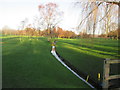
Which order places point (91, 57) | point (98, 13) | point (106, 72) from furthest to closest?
point (91, 57), point (98, 13), point (106, 72)

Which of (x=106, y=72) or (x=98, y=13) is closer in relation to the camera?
(x=106, y=72)

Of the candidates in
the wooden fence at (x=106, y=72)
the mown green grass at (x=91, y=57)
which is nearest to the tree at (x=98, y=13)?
the mown green grass at (x=91, y=57)

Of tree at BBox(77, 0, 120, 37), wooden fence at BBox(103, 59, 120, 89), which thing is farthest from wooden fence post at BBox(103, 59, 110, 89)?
tree at BBox(77, 0, 120, 37)

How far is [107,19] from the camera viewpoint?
2994mm

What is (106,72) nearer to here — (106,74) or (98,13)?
(106,74)

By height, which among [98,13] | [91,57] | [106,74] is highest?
[98,13]

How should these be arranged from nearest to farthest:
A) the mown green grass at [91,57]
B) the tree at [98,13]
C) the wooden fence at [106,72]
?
the wooden fence at [106,72] < the tree at [98,13] < the mown green grass at [91,57]

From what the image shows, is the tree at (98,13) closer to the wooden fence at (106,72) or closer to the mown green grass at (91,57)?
the mown green grass at (91,57)

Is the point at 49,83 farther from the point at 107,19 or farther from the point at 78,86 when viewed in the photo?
the point at 107,19

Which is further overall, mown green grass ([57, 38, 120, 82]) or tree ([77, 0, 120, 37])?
mown green grass ([57, 38, 120, 82])

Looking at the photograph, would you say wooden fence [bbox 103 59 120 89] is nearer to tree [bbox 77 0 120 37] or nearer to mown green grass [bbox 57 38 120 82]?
mown green grass [bbox 57 38 120 82]

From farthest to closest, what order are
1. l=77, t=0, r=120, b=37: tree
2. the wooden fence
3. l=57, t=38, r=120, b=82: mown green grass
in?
l=57, t=38, r=120, b=82: mown green grass < l=77, t=0, r=120, b=37: tree < the wooden fence

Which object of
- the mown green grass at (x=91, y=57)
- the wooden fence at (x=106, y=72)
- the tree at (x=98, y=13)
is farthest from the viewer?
the mown green grass at (x=91, y=57)

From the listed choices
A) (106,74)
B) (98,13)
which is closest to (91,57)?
(106,74)
